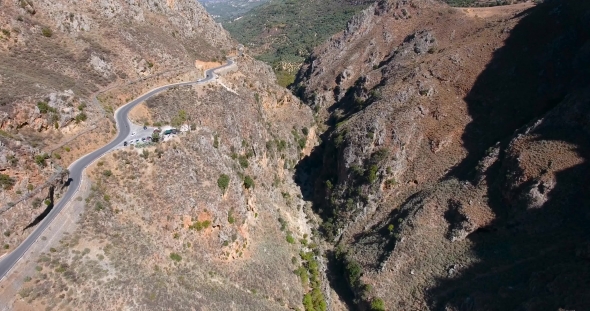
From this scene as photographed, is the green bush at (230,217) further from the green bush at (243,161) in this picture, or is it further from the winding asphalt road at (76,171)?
the winding asphalt road at (76,171)

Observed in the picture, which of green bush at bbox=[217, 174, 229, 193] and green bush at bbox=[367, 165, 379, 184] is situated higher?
green bush at bbox=[217, 174, 229, 193]

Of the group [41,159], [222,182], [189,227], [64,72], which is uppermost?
[64,72]

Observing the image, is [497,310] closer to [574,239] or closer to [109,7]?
[574,239]

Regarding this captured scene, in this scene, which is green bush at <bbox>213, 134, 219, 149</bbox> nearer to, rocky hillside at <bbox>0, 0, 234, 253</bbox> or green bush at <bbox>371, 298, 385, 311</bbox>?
rocky hillside at <bbox>0, 0, 234, 253</bbox>

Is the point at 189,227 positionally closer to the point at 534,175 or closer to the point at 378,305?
the point at 378,305

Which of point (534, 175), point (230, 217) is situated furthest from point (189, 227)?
point (534, 175)

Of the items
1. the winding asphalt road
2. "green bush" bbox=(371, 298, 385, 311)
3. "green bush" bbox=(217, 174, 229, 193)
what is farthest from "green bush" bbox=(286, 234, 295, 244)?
the winding asphalt road
